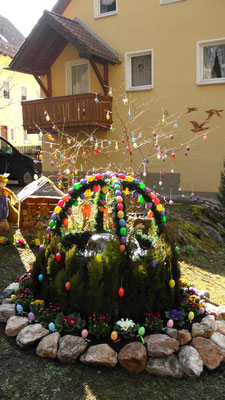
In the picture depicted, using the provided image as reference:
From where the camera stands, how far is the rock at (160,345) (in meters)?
3.26

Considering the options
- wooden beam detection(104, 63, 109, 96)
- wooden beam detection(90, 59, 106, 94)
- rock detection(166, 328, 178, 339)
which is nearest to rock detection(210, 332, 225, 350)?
rock detection(166, 328, 178, 339)

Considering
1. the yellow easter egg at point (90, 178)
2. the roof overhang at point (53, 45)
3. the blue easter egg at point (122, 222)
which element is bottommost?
the blue easter egg at point (122, 222)

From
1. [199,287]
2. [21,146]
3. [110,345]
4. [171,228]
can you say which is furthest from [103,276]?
[21,146]

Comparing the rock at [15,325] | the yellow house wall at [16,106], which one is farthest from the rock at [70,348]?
the yellow house wall at [16,106]

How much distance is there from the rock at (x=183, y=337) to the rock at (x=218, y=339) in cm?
24

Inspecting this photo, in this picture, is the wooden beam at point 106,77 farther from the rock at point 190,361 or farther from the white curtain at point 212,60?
the rock at point 190,361

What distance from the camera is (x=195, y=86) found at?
1280cm

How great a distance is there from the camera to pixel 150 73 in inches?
547

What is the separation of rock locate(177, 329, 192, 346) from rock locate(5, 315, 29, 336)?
1412 mm

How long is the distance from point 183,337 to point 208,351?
23 centimetres

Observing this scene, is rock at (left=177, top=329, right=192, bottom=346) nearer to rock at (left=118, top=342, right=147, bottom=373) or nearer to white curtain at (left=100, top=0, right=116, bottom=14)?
rock at (left=118, top=342, right=147, bottom=373)

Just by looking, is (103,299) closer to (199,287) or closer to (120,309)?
(120,309)

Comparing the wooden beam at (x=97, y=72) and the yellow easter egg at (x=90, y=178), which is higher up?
the wooden beam at (x=97, y=72)

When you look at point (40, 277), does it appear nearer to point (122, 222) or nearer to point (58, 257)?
point (58, 257)
